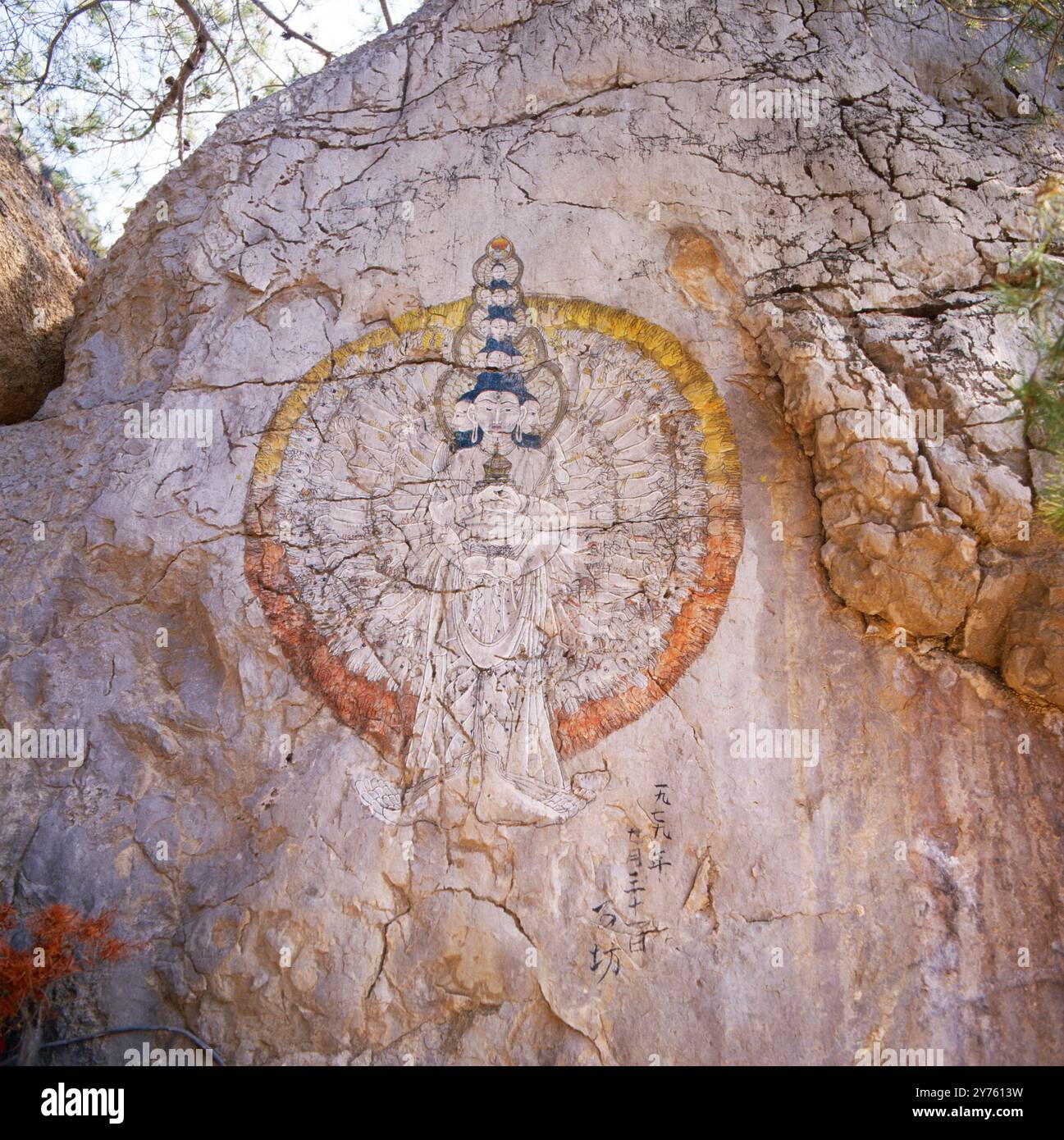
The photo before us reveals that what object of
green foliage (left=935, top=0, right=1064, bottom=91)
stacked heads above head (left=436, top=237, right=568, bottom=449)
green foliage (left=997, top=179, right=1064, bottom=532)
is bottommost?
green foliage (left=997, top=179, right=1064, bottom=532)

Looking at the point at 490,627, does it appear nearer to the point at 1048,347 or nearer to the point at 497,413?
the point at 497,413

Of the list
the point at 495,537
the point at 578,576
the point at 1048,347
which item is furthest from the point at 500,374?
the point at 1048,347

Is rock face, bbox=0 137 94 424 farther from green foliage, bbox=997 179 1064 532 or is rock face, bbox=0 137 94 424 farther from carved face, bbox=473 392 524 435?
green foliage, bbox=997 179 1064 532

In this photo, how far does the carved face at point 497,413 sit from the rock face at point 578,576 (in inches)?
3.2

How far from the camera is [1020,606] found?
3787mm

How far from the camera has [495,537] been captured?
4301 millimetres

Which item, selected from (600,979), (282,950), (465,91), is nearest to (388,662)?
(282,950)

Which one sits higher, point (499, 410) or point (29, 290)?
point (29, 290)

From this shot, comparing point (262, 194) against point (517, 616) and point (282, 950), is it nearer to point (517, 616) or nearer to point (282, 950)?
point (517, 616)

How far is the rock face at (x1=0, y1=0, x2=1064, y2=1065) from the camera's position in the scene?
367 centimetres

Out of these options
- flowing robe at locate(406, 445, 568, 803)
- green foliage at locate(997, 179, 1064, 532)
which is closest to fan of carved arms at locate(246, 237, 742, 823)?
flowing robe at locate(406, 445, 568, 803)

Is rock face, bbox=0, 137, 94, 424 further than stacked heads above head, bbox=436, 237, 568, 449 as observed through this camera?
Yes

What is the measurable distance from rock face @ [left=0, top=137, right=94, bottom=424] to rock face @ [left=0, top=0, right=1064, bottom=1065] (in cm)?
49

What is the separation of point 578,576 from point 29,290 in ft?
11.6
